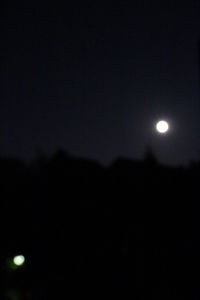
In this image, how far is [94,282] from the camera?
572 inches

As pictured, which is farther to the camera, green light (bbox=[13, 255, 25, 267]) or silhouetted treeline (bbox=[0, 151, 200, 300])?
green light (bbox=[13, 255, 25, 267])

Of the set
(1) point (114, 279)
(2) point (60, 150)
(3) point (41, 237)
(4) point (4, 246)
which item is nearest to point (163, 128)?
(1) point (114, 279)

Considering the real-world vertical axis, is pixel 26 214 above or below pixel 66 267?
above

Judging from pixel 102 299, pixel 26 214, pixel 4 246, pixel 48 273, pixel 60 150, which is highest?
pixel 60 150

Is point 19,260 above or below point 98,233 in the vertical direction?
below

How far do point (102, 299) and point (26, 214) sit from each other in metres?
4.77

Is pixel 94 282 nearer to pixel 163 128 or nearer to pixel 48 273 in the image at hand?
pixel 48 273

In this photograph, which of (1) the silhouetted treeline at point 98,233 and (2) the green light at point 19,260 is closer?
(1) the silhouetted treeline at point 98,233

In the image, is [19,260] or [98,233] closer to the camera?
[19,260]

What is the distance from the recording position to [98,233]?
16375 mm

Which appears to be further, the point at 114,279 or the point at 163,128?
the point at 114,279

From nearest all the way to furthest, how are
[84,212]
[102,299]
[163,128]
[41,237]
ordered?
1. [163,128]
2. [102,299]
3. [41,237]
4. [84,212]

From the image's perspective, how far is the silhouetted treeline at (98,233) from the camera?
14664 millimetres

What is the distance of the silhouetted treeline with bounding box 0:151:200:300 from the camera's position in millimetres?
14664
